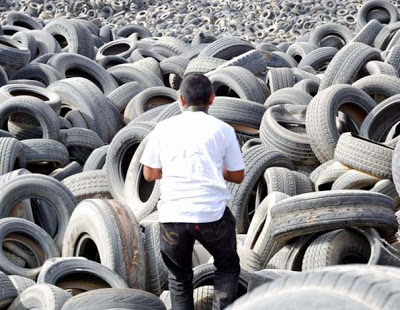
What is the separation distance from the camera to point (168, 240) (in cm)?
404

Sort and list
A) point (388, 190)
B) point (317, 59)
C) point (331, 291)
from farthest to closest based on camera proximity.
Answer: point (317, 59), point (388, 190), point (331, 291)

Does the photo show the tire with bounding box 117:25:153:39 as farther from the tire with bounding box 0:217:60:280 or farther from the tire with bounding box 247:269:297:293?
the tire with bounding box 247:269:297:293

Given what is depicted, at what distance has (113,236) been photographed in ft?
17.9

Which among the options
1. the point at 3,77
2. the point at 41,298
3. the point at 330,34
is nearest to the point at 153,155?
the point at 41,298

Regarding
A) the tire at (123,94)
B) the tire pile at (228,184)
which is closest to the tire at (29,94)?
the tire pile at (228,184)

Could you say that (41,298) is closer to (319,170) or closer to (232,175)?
(232,175)

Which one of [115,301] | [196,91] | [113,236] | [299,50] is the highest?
[196,91]

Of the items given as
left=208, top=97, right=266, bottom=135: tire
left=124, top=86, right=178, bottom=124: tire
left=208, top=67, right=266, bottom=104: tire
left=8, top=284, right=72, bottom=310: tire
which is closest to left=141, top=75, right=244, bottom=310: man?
left=8, top=284, right=72, bottom=310: tire

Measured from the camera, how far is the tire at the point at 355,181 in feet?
21.9

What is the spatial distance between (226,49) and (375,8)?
6.99 m

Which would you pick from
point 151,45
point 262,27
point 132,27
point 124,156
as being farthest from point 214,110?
point 262,27

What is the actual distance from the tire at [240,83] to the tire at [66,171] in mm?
1901

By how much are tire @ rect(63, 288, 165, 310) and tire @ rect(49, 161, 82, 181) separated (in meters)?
3.41

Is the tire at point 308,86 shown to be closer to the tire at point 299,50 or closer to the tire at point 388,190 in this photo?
the tire at point 388,190
